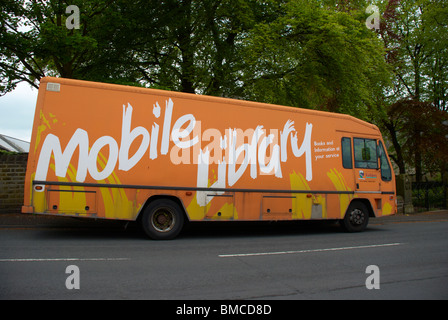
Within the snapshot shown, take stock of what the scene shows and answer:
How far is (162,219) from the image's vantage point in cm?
879

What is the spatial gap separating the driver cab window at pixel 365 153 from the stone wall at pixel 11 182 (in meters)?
11.0

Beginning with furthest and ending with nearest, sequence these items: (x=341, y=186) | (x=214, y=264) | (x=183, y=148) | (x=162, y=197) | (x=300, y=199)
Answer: (x=341, y=186)
(x=300, y=199)
(x=183, y=148)
(x=162, y=197)
(x=214, y=264)

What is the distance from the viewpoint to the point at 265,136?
9773mm

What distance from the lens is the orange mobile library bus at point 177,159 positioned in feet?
26.4

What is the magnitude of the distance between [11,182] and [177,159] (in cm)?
740

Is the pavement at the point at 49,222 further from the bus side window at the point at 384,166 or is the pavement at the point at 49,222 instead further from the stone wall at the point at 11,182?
the bus side window at the point at 384,166

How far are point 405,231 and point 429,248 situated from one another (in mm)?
3271

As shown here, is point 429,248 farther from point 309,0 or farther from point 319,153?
point 309,0

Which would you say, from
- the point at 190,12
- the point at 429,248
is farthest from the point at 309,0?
the point at 429,248

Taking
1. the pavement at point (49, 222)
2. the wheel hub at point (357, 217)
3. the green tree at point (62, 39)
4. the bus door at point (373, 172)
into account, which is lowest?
the pavement at point (49, 222)

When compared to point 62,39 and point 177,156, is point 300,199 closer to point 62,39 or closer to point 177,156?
point 177,156

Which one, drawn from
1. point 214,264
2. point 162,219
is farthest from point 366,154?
point 214,264

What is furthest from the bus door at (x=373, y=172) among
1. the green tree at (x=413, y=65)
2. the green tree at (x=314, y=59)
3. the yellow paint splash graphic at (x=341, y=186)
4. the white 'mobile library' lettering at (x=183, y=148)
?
the green tree at (x=413, y=65)

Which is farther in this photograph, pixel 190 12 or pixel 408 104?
pixel 408 104
